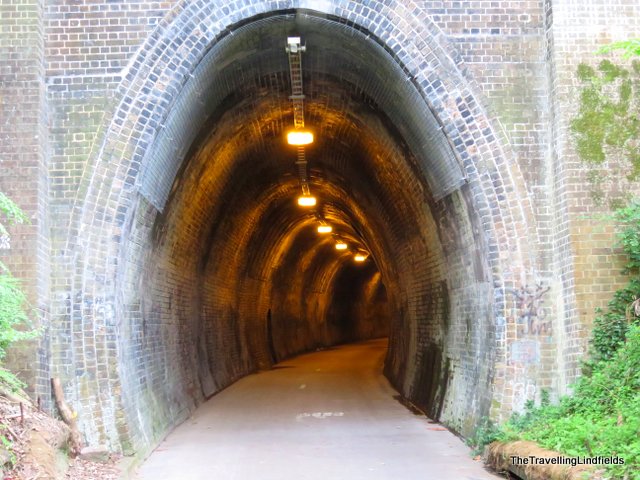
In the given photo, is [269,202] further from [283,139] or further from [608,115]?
[608,115]

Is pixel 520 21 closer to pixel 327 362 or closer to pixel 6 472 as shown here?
pixel 6 472

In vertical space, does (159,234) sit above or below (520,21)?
below

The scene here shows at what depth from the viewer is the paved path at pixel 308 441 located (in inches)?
341

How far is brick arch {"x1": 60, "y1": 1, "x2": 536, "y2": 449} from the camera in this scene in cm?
921

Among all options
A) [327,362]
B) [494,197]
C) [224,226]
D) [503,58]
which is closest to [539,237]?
[494,197]

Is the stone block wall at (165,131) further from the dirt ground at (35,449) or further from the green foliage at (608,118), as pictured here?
the dirt ground at (35,449)

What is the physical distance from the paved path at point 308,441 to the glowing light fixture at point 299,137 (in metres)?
5.25

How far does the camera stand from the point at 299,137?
14180mm

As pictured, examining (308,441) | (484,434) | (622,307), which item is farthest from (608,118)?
(308,441)

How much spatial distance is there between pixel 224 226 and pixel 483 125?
7568 millimetres

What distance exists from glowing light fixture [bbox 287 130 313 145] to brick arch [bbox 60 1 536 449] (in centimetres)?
444

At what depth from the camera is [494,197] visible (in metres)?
9.58

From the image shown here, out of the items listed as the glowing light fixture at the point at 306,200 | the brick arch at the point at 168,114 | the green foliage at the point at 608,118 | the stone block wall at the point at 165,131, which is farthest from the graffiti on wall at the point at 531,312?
the glowing light fixture at the point at 306,200

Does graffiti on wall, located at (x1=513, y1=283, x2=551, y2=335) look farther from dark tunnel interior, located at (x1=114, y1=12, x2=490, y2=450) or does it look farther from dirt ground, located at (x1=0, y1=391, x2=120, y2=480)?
dirt ground, located at (x1=0, y1=391, x2=120, y2=480)
